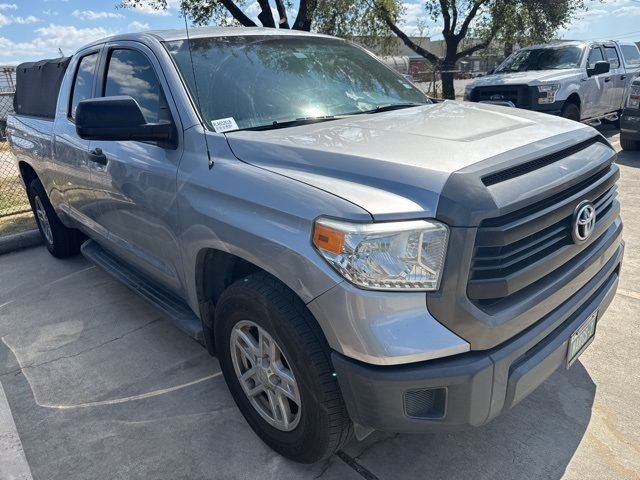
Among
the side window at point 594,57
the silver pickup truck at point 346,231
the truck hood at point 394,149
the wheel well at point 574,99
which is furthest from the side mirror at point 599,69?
the truck hood at point 394,149

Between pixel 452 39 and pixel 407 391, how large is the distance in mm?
16830

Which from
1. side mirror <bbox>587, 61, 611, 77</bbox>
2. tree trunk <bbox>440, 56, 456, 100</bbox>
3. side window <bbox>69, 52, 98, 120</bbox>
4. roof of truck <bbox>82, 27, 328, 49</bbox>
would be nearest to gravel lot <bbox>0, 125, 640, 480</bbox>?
side window <bbox>69, 52, 98, 120</bbox>

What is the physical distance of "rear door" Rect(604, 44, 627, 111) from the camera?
10.4m

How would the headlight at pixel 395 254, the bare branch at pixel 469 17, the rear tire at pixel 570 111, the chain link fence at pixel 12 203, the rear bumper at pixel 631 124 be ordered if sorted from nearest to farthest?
the headlight at pixel 395 254 < the chain link fence at pixel 12 203 < the rear bumper at pixel 631 124 < the rear tire at pixel 570 111 < the bare branch at pixel 469 17

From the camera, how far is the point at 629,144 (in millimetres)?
8680

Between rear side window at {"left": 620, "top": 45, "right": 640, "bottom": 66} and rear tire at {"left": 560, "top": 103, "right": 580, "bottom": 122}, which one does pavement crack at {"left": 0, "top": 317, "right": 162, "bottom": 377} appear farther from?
rear side window at {"left": 620, "top": 45, "right": 640, "bottom": 66}

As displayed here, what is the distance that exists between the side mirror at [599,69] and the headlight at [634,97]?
4.65 ft

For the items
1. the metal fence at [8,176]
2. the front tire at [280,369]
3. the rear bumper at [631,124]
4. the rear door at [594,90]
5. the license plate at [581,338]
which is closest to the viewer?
the front tire at [280,369]

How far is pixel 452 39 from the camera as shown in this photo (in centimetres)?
1662

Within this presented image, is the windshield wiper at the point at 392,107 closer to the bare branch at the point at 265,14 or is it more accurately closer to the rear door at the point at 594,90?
the rear door at the point at 594,90

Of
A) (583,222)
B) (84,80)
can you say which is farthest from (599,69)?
(84,80)

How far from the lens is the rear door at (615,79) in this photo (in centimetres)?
1043

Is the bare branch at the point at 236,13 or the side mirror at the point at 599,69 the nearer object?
the side mirror at the point at 599,69

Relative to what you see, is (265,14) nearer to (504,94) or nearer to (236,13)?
(236,13)
